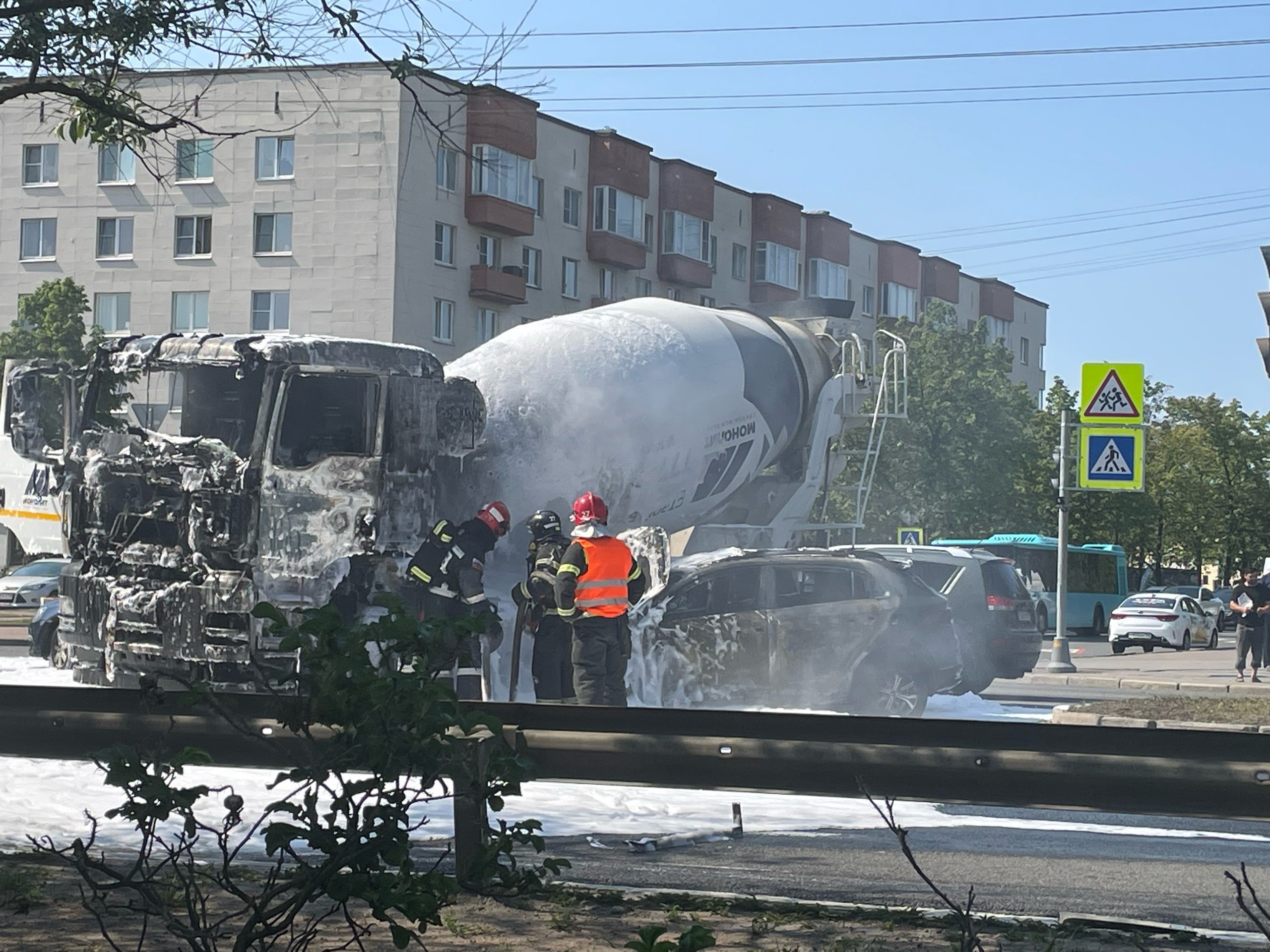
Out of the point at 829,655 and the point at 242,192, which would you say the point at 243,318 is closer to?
the point at 242,192

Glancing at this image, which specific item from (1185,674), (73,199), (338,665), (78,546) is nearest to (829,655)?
(78,546)

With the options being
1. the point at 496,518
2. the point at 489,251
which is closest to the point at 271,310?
the point at 489,251

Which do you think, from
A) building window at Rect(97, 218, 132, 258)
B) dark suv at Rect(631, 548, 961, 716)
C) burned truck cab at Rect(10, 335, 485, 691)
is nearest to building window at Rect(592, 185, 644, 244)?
building window at Rect(97, 218, 132, 258)

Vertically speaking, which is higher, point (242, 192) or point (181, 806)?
point (242, 192)

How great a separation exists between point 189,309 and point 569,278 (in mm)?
11576

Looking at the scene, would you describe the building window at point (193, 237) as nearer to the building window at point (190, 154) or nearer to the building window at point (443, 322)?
the building window at point (443, 322)

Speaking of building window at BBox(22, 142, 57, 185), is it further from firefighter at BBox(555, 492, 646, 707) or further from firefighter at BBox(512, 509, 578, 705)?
firefighter at BBox(555, 492, 646, 707)

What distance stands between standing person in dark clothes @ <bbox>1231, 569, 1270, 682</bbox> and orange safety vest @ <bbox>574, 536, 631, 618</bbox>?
42.4 ft

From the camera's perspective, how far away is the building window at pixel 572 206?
50.7 meters

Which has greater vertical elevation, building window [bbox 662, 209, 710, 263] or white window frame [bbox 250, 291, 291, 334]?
building window [bbox 662, 209, 710, 263]

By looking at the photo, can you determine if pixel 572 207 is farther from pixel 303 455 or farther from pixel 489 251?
pixel 303 455

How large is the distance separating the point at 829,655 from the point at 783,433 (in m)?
3.01

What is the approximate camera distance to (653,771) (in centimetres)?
545

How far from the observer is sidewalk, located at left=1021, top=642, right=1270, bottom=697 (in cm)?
1988
